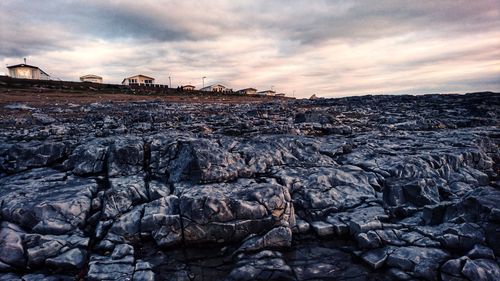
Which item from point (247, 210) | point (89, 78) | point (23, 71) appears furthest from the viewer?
point (89, 78)

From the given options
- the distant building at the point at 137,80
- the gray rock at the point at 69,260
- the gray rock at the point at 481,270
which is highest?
the distant building at the point at 137,80

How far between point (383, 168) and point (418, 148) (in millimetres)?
3663

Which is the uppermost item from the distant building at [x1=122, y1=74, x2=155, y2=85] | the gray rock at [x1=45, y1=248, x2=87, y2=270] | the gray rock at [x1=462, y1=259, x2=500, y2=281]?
the distant building at [x1=122, y1=74, x2=155, y2=85]

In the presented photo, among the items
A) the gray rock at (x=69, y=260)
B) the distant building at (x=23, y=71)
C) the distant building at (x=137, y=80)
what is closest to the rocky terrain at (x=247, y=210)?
the gray rock at (x=69, y=260)

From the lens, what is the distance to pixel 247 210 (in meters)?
9.41

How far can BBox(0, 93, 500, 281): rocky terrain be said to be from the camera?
7.84 m

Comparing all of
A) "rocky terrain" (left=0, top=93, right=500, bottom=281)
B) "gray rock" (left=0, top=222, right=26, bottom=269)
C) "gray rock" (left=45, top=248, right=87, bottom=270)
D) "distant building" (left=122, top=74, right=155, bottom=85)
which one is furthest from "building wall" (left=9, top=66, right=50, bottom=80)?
"gray rock" (left=45, top=248, right=87, bottom=270)

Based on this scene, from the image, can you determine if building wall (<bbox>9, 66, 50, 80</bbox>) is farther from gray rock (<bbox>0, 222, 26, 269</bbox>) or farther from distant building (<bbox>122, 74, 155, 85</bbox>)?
gray rock (<bbox>0, 222, 26, 269</bbox>)

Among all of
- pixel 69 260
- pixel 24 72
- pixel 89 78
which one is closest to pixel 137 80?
pixel 89 78

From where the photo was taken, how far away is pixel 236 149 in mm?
13281

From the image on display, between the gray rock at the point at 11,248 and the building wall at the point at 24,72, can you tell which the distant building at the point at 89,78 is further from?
the gray rock at the point at 11,248

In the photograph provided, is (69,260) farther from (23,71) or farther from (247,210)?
(23,71)

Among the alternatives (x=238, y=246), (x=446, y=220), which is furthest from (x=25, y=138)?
(x=446, y=220)

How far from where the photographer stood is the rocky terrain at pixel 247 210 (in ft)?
25.7
